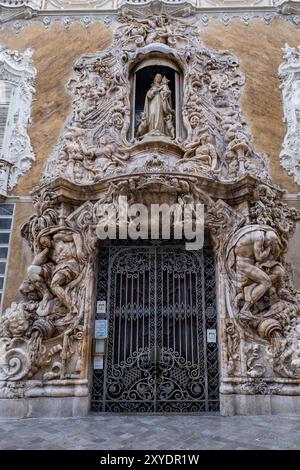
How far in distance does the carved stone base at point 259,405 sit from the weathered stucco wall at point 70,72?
101 inches

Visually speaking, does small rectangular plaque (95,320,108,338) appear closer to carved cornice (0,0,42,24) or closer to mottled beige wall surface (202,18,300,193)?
mottled beige wall surface (202,18,300,193)

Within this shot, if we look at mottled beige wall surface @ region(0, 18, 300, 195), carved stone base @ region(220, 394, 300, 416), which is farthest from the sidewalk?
mottled beige wall surface @ region(0, 18, 300, 195)

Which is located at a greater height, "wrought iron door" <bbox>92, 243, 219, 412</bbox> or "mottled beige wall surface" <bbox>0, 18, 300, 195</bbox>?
"mottled beige wall surface" <bbox>0, 18, 300, 195</bbox>

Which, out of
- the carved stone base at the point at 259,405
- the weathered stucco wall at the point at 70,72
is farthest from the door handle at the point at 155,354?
the weathered stucco wall at the point at 70,72

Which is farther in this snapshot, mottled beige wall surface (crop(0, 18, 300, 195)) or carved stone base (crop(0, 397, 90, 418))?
mottled beige wall surface (crop(0, 18, 300, 195))

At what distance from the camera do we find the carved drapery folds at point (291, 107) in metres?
8.23

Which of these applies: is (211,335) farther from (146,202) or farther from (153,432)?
(146,202)

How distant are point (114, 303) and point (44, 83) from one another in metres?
5.89

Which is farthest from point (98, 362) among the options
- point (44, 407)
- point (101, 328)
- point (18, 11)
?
point (18, 11)

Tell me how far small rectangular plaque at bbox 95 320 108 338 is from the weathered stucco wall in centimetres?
175

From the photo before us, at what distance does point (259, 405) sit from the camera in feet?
19.8

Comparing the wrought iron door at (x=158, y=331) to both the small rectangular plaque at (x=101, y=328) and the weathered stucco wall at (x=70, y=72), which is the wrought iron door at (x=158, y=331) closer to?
the small rectangular plaque at (x=101, y=328)

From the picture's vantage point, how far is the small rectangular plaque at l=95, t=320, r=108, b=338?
671cm

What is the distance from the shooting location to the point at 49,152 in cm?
851
